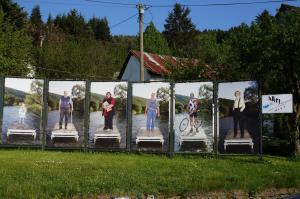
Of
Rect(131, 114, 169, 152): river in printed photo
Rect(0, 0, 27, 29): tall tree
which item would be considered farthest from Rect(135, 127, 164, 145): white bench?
Rect(0, 0, 27, 29): tall tree

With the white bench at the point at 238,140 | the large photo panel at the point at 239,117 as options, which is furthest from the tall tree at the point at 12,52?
the white bench at the point at 238,140

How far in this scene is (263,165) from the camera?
18.9 m

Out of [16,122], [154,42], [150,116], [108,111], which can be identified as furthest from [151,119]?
[154,42]

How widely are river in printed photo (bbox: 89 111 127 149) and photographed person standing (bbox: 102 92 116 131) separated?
0.16 m

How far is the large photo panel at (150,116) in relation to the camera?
21.9 m

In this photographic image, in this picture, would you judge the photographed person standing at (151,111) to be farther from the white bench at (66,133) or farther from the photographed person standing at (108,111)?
the white bench at (66,133)

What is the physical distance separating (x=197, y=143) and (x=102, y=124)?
4148 mm

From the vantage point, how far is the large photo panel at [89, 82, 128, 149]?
22.3 metres

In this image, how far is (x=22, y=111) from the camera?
74.3 feet

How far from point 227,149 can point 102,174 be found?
7554 millimetres

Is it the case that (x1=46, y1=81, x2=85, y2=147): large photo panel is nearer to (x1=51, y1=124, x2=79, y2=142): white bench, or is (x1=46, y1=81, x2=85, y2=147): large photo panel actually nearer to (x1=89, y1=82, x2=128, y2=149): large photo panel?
(x1=51, y1=124, x2=79, y2=142): white bench

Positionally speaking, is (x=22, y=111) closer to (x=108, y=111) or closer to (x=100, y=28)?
(x=108, y=111)

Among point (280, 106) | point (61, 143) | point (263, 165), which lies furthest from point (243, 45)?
point (61, 143)

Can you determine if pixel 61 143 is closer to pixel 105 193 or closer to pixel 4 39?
pixel 105 193
